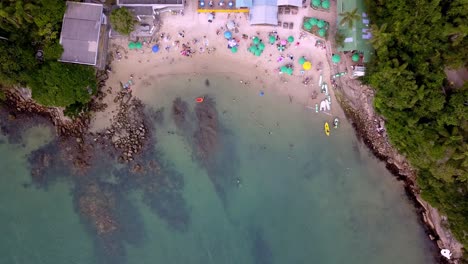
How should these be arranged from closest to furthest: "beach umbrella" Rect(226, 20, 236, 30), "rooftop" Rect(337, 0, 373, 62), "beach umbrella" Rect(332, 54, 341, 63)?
1. "rooftop" Rect(337, 0, 373, 62)
2. "beach umbrella" Rect(332, 54, 341, 63)
3. "beach umbrella" Rect(226, 20, 236, 30)

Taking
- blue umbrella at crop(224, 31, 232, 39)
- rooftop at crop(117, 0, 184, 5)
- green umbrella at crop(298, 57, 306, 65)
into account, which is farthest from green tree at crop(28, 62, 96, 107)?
green umbrella at crop(298, 57, 306, 65)

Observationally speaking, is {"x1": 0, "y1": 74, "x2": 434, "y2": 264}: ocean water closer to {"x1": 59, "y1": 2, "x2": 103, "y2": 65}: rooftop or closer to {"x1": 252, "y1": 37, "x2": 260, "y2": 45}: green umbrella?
{"x1": 252, "y1": 37, "x2": 260, "y2": 45}: green umbrella

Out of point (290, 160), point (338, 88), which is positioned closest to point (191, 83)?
point (290, 160)

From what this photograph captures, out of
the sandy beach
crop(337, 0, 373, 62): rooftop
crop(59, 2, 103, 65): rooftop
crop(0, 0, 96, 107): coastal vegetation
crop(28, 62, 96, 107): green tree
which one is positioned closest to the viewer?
crop(0, 0, 96, 107): coastal vegetation

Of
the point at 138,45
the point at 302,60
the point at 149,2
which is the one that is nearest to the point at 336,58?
the point at 302,60

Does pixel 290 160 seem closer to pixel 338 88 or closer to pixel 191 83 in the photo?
pixel 338 88

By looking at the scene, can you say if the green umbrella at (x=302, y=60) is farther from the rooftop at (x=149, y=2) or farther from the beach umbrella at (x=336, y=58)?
the rooftop at (x=149, y=2)
